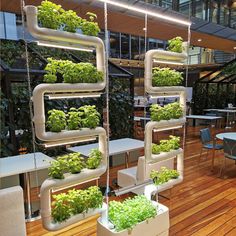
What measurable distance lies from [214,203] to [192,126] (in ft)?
23.0

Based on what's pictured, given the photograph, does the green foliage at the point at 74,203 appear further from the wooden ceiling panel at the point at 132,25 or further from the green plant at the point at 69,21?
the wooden ceiling panel at the point at 132,25

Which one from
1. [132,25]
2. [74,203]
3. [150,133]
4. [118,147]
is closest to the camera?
[74,203]

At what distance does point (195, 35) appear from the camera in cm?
845

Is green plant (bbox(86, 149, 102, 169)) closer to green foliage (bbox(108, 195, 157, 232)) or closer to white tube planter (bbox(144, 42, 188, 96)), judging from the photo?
green foliage (bbox(108, 195, 157, 232))

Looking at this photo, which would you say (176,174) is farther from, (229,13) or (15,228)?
(229,13)

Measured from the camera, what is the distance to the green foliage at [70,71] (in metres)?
2.12

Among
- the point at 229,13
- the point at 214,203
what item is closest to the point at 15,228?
the point at 214,203

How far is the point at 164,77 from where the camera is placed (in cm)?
292

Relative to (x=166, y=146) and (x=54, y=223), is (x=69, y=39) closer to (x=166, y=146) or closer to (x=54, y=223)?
(x=54, y=223)

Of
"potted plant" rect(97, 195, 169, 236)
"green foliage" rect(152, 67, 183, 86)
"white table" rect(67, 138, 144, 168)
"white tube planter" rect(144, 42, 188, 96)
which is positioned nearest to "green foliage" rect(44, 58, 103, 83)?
"white tube planter" rect(144, 42, 188, 96)

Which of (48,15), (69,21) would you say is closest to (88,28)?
(69,21)

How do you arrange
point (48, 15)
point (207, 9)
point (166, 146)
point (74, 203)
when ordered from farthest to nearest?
point (207, 9) < point (166, 146) < point (74, 203) < point (48, 15)

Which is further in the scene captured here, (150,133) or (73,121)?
(150,133)

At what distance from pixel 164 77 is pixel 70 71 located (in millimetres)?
1266
